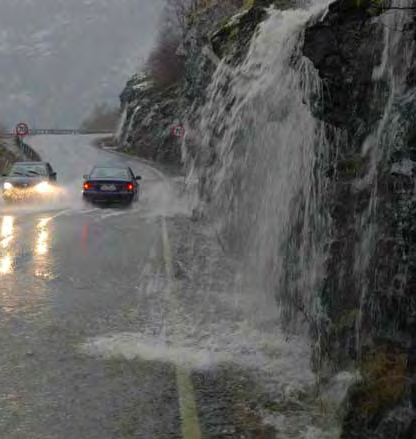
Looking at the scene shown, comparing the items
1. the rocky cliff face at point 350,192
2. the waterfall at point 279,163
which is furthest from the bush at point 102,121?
the rocky cliff face at point 350,192

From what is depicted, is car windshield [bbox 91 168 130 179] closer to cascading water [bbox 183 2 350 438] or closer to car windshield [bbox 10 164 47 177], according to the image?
car windshield [bbox 10 164 47 177]

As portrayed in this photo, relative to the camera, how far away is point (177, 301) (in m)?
8.67

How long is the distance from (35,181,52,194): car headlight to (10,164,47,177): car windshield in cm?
67

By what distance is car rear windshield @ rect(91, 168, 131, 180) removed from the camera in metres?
22.7

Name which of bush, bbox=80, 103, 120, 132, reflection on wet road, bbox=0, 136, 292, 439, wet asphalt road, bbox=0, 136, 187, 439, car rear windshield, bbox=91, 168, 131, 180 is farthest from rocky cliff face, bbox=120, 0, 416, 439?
bush, bbox=80, 103, 120, 132

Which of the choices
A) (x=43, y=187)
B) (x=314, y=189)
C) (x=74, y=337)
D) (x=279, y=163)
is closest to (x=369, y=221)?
(x=314, y=189)

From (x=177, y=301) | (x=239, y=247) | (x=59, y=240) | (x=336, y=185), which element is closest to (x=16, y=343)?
(x=177, y=301)

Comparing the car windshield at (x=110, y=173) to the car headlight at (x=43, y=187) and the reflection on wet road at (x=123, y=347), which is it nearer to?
the car headlight at (x=43, y=187)

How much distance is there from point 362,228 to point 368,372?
134cm

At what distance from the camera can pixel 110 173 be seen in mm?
22891

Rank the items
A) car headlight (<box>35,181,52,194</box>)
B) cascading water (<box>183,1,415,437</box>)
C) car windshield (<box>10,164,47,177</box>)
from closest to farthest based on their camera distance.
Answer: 1. cascading water (<box>183,1,415,437</box>)
2. car headlight (<box>35,181,52,194</box>)
3. car windshield (<box>10,164,47,177</box>)

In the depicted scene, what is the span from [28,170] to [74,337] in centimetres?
1747

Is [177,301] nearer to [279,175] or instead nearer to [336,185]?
[279,175]

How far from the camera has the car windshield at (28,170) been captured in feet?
76.4
